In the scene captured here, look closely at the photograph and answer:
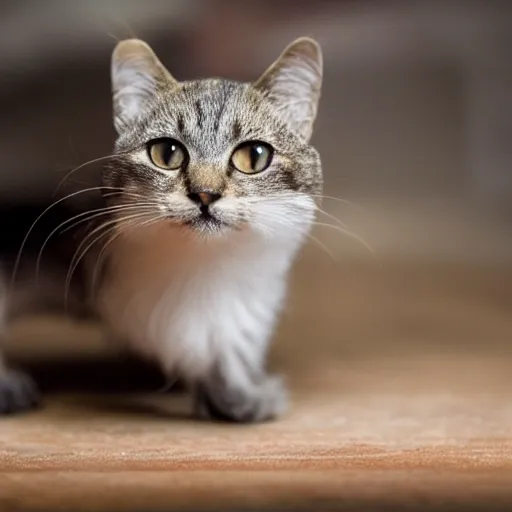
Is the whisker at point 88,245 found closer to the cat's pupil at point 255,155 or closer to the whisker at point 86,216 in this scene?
the whisker at point 86,216

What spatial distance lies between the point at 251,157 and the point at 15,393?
343mm

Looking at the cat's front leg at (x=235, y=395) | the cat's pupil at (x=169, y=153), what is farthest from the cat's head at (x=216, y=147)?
the cat's front leg at (x=235, y=395)

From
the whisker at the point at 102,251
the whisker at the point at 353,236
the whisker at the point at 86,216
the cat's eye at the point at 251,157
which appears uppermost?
the cat's eye at the point at 251,157

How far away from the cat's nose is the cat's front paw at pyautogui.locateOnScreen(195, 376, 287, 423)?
8.4 inches

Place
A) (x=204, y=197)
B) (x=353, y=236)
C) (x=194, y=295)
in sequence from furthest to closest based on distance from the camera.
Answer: (x=353, y=236)
(x=194, y=295)
(x=204, y=197)

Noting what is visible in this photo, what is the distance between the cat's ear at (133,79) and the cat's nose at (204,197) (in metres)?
0.11

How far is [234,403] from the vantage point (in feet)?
2.80

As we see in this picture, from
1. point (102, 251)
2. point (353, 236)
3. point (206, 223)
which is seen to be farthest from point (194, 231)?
point (353, 236)

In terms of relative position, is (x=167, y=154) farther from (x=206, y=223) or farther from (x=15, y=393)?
(x=15, y=393)

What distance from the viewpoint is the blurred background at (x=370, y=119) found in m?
0.86

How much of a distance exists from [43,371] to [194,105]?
1.21 ft

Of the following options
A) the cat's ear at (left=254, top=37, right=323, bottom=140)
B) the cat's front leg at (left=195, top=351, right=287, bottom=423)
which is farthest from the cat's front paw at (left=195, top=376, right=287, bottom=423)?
the cat's ear at (left=254, top=37, right=323, bottom=140)

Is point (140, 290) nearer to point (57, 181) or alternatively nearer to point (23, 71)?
point (57, 181)

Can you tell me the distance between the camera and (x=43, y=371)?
0.95 metres
